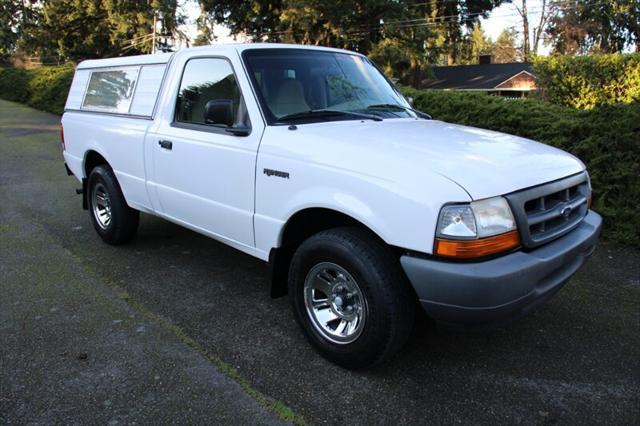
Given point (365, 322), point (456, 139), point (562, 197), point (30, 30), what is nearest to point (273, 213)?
point (365, 322)

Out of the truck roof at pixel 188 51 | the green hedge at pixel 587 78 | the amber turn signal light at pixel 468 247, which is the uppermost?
the green hedge at pixel 587 78

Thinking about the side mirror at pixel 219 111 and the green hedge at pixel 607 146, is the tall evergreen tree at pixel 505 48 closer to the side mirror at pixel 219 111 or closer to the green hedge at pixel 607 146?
the green hedge at pixel 607 146

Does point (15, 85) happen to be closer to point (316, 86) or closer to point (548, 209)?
point (316, 86)

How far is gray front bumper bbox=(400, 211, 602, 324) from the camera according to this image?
254 centimetres

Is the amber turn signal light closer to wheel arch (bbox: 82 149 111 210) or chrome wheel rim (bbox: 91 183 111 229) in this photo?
chrome wheel rim (bbox: 91 183 111 229)

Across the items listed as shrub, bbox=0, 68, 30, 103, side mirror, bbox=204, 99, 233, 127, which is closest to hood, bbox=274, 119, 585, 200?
side mirror, bbox=204, 99, 233, 127

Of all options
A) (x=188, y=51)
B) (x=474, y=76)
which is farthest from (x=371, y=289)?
(x=474, y=76)

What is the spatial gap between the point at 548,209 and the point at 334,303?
135cm

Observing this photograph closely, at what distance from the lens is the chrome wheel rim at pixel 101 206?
17.9ft

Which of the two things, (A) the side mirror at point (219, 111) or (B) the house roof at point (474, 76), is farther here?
(B) the house roof at point (474, 76)

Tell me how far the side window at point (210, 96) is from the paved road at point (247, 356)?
4.72ft

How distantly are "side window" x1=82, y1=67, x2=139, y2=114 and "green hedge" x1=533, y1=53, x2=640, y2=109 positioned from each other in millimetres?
12964

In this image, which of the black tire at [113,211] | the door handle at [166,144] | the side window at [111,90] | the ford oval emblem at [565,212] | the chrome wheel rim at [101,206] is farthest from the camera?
the chrome wheel rim at [101,206]

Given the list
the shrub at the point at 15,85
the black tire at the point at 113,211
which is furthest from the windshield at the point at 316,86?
the shrub at the point at 15,85
